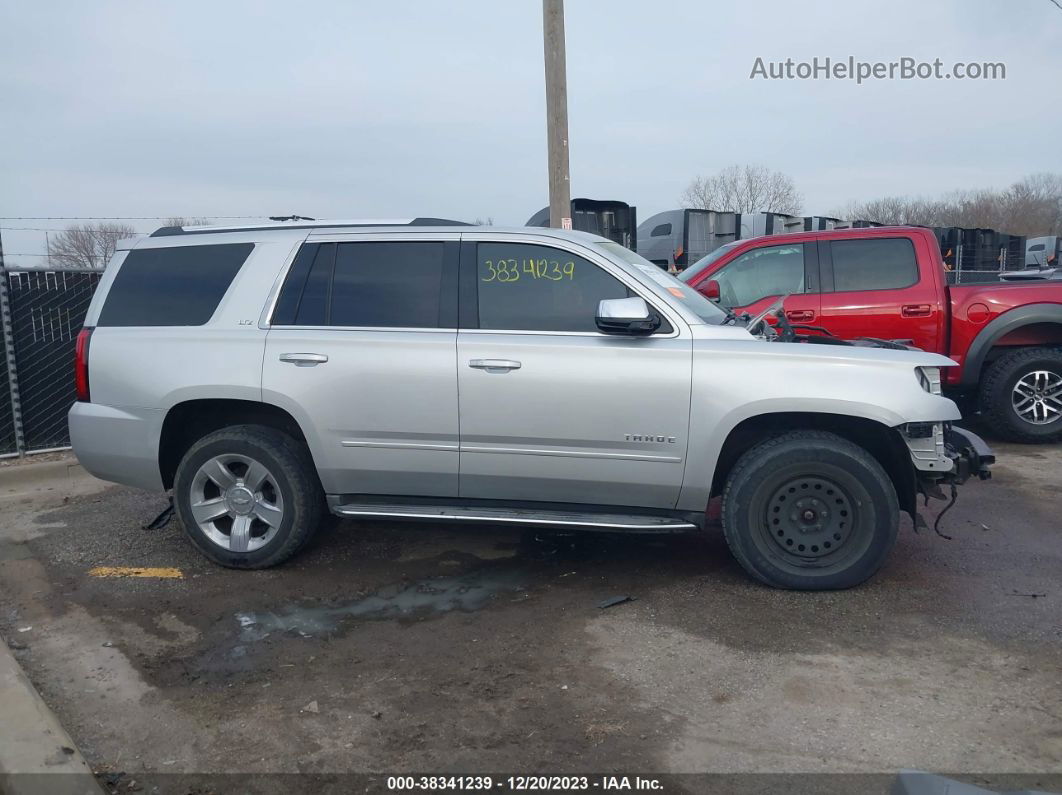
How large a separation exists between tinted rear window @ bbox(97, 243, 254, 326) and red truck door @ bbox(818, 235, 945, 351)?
520 centimetres

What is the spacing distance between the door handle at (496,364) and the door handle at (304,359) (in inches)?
33.7

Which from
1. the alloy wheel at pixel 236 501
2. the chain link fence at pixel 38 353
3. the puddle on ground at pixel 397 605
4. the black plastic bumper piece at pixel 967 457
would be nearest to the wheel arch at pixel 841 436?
the black plastic bumper piece at pixel 967 457

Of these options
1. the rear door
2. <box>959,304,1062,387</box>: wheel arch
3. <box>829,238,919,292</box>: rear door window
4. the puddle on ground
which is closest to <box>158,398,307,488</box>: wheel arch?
the rear door

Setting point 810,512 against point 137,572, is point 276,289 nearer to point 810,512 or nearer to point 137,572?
point 137,572

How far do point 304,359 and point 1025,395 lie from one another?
6523 millimetres

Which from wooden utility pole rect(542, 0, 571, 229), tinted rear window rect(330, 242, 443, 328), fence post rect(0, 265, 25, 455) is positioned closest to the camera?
tinted rear window rect(330, 242, 443, 328)

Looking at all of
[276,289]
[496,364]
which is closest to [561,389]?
[496,364]

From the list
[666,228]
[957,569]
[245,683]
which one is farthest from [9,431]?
[666,228]

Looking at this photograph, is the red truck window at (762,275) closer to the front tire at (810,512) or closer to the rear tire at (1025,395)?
the rear tire at (1025,395)

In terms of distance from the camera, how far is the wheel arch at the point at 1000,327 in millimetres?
7711

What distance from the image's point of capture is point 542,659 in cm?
389

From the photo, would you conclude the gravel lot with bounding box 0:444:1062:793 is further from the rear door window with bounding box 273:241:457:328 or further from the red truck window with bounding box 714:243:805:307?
the red truck window with bounding box 714:243:805:307

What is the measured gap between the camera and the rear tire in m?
7.85

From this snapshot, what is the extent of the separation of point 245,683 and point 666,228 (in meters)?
17.3
